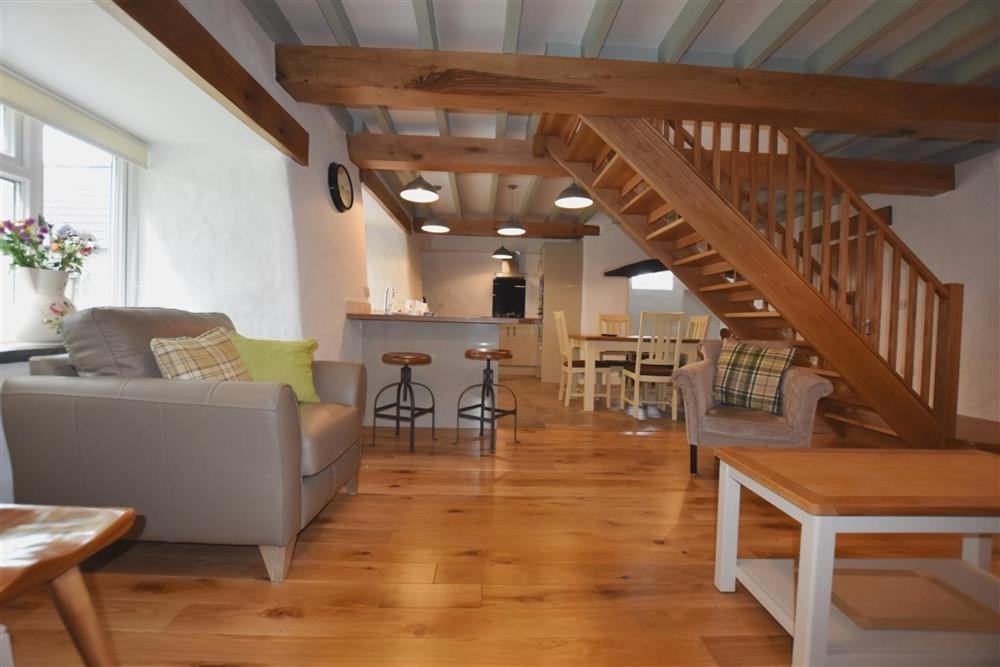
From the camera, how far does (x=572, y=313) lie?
7.59 meters

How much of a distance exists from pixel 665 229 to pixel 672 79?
1230mm

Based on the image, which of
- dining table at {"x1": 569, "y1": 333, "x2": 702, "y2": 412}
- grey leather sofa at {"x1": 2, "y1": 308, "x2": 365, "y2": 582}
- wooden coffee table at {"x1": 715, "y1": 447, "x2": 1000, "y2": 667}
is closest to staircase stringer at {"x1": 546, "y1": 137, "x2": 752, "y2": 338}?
dining table at {"x1": 569, "y1": 333, "x2": 702, "y2": 412}

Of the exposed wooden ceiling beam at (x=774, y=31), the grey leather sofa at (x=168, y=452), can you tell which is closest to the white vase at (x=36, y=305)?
the grey leather sofa at (x=168, y=452)

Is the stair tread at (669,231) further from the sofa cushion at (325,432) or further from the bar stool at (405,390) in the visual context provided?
the sofa cushion at (325,432)

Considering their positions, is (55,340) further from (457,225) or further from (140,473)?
(457,225)

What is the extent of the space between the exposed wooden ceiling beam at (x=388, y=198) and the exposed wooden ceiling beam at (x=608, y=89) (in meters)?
1.79

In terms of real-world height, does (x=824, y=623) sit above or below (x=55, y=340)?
below

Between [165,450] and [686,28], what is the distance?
127 inches

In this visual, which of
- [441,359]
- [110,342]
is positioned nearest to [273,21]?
[110,342]

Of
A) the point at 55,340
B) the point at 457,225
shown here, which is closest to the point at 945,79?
the point at 55,340

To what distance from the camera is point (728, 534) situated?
5.57 feet

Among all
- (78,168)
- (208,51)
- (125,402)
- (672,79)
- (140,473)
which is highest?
(672,79)

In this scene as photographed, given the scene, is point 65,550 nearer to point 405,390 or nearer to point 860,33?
point 405,390

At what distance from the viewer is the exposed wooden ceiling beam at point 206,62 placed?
1820 mm
